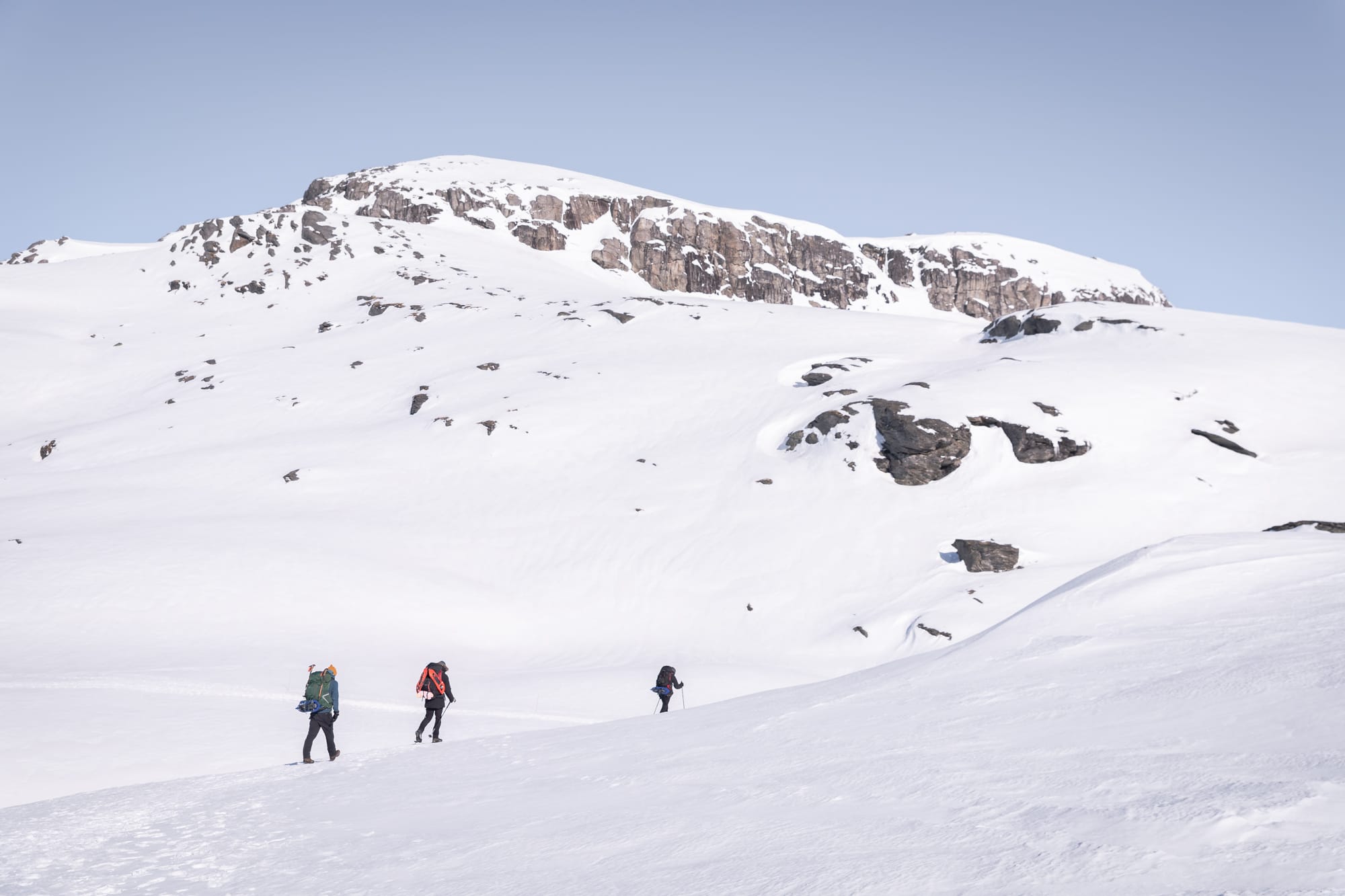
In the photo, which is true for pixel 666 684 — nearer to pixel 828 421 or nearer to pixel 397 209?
pixel 828 421

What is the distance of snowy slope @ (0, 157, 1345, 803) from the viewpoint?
2280 centimetres

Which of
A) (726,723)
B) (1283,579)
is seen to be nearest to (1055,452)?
(1283,579)

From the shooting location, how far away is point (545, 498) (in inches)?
1531

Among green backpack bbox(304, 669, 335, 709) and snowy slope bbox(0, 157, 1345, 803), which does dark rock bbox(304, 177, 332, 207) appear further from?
green backpack bbox(304, 669, 335, 709)

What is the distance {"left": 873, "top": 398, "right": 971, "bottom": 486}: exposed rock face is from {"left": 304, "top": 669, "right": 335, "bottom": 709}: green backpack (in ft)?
88.9

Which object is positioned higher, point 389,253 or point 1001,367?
point 389,253

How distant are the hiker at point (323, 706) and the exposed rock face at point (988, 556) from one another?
900 inches

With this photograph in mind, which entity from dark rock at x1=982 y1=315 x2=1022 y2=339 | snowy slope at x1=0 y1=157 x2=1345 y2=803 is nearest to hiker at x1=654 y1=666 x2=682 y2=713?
snowy slope at x1=0 y1=157 x2=1345 y2=803

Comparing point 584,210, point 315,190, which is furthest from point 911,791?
point 315,190

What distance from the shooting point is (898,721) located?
401 inches

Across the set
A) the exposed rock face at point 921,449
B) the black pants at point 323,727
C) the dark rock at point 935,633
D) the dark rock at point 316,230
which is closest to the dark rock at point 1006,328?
the exposed rock face at point 921,449

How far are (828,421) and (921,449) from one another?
4.94 meters

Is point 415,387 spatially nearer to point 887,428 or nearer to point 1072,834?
point 887,428

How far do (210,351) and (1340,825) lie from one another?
6509 cm
